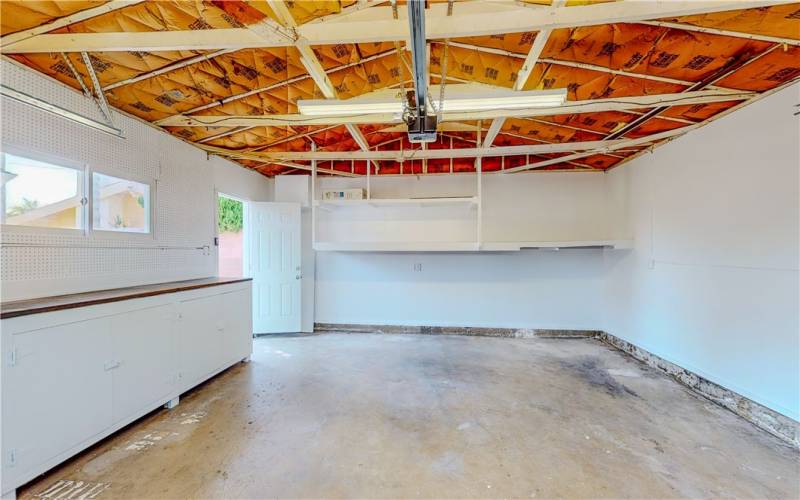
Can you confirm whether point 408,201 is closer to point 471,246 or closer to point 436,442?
point 471,246

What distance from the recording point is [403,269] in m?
5.52

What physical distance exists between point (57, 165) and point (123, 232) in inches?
27.6

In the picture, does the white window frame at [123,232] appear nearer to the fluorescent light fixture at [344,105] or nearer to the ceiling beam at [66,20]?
the ceiling beam at [66,20]

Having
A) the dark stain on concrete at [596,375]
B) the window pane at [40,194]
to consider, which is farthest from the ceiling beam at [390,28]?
the dark stain on concrete at [596,375]

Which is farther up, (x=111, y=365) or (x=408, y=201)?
(x=408, y=201)

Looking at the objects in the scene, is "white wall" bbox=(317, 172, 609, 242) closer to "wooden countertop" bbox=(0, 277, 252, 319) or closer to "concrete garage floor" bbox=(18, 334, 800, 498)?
"concrete garage floor" bbox=(18, 334, 800, 498)

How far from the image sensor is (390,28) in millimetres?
1906

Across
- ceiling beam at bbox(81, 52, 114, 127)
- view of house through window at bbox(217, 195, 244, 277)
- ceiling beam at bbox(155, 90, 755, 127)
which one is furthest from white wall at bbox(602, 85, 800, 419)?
view of house through window at bbox(217, 195, 244, 277)

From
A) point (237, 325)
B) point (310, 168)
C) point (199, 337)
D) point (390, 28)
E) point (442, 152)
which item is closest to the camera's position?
point (390, 28)

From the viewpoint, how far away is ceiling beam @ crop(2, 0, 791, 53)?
5.77 ft

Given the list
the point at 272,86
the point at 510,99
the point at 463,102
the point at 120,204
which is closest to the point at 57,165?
the point at 120,204

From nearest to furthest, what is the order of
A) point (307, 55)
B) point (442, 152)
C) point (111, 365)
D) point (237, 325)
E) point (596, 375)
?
point (307, 55)
point (111, 365)
point (596, 375)
point (237, 325)
point (442, 152)

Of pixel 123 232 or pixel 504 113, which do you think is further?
pixel 123 232

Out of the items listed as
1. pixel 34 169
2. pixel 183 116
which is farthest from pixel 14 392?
pixel 183 116
